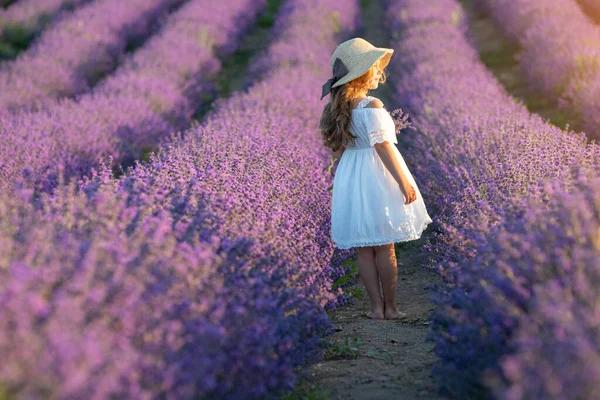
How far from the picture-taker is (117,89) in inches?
314

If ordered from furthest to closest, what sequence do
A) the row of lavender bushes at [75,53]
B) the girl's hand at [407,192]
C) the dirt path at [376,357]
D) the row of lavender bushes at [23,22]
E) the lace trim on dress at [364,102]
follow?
the row of lavender bushes at [23,22], the row of lavender bushes at [75,53], the lace trim on dress at [364,102], the girl's hand at [407,192], the dirt path at [376,357]

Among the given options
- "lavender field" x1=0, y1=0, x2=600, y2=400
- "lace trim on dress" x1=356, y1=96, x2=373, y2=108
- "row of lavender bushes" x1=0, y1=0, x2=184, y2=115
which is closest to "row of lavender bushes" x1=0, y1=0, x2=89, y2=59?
"row of lavender bushes" x1=0, y1=0, x2=184, y2=115

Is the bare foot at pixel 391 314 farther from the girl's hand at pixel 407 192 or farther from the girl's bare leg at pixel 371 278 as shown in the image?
the girl's hand at pixel 407 192

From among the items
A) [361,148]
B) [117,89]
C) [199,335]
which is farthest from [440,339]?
[117,89]

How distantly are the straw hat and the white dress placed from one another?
0.16m

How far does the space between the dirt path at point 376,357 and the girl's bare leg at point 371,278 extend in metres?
0.06

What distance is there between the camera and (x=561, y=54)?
804cm

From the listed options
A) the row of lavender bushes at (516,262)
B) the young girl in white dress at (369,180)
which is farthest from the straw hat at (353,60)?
the row of lavender bushes at (516,262)

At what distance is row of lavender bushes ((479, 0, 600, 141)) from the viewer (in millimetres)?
6523

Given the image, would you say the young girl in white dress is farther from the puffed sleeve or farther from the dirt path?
the dirt path

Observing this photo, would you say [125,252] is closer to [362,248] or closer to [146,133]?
[362,248]

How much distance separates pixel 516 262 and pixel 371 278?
143cm

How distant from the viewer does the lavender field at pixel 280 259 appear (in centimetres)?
183

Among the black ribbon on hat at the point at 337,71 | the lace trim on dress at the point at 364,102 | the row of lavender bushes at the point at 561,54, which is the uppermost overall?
the black ribbon on hat at the point at 337,71
